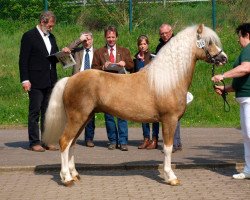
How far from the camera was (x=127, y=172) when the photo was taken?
39.5 ft

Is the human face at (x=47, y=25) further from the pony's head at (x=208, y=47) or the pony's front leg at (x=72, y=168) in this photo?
the pony's head at (x=208, y=47)

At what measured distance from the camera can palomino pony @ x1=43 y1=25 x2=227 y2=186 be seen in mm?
11125

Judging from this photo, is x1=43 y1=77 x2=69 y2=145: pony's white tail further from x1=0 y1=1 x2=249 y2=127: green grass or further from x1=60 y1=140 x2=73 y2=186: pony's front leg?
x1=0 y1=1 x2=249 y2=127: green grass

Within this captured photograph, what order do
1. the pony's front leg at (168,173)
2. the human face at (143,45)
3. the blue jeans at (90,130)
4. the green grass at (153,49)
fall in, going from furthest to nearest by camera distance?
1. the green grass at (153,49)
2. the blue jeans at (90,130)
3. the human face at (143,45)
4. the pony's front leg at (168,173)

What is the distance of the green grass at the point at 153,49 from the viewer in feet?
62.4

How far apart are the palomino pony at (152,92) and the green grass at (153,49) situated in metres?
6.68

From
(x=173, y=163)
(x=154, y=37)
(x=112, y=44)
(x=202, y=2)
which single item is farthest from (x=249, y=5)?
(x=173, y=163)

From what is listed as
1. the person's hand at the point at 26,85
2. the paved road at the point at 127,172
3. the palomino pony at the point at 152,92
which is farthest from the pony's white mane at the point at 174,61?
the person's hand at the point at 26,85

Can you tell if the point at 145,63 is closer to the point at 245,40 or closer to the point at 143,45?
the point at 143,45

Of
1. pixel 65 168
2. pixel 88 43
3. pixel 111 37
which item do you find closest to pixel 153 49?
pixel 88 43

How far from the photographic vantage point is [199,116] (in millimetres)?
19203

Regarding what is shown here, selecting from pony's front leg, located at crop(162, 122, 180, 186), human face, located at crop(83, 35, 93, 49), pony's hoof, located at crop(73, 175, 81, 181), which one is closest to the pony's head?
pony's front leg, located at crop(162, 122, 180, 186)

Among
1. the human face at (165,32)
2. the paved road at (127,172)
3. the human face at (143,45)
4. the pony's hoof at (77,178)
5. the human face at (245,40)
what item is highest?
the human face at (165,32)

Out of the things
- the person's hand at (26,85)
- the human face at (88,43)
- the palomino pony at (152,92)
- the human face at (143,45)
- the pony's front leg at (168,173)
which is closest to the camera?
the pony's front leg at (168,173)
